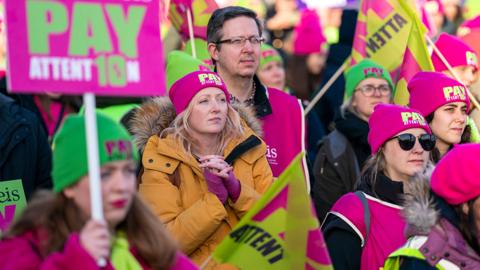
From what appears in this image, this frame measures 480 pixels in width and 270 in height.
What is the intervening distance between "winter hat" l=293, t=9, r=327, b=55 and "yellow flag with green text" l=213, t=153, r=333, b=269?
29.8ft

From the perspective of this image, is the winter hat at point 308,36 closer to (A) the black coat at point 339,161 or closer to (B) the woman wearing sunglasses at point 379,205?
(A) the black coat at point 339,161

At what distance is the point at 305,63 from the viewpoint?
14.8 metres

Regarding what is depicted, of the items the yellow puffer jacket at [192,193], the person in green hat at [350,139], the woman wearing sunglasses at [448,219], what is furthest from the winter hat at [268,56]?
the woman wearing sunglasses at [448,219]

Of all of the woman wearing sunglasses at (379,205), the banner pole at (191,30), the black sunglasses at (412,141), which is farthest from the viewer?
the banner pole at (191,30)

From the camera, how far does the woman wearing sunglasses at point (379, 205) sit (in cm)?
688

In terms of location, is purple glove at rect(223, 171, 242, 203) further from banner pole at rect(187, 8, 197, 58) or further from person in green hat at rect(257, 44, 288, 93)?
person in green hat at rect(257, 44, 288, 93)

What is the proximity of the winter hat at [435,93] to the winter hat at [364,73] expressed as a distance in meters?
A: 1.15

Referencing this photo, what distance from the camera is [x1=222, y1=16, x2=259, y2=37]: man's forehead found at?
26.8 feet

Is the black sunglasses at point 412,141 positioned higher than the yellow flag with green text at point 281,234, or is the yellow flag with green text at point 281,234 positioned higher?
→ the black sunglasses at point 412,141

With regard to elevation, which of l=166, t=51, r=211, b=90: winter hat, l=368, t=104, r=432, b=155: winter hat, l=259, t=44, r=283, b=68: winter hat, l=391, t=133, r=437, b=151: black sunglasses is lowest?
l=391, t=133, r=437, b=151: black sunglasses

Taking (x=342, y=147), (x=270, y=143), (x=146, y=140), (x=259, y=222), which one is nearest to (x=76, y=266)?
(x=259, y=222)

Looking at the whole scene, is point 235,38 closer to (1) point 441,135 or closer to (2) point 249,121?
(2) point 249,121

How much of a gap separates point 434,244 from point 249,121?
2.09m

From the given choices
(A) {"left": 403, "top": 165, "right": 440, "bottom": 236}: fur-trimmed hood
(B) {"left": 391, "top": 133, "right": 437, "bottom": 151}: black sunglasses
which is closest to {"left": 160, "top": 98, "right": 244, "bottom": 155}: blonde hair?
(B) {"left": 391, "top": 133, "right": 437, "bottom": 151}: black sunglasses
